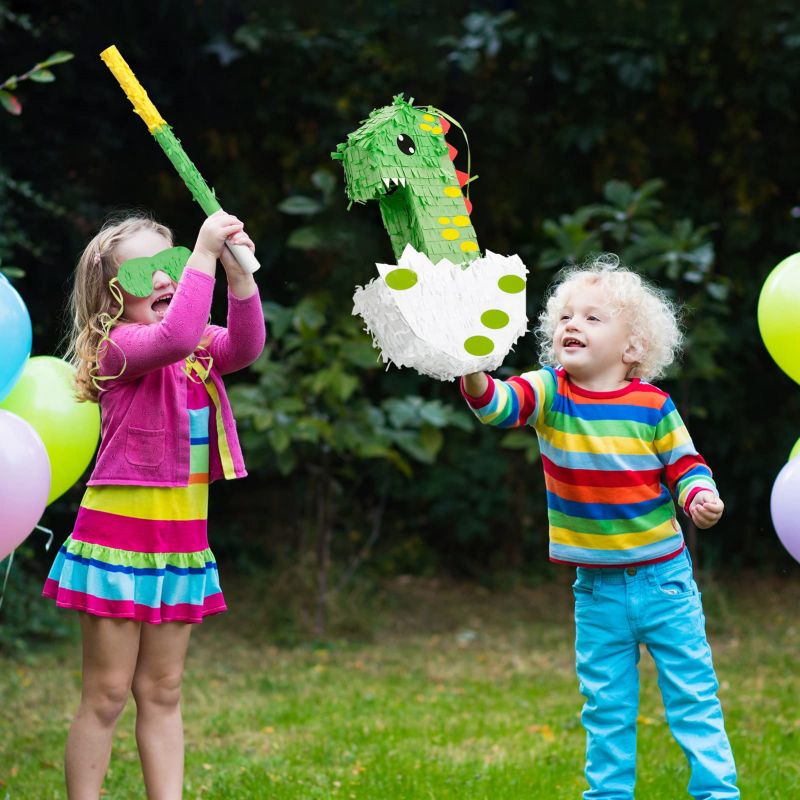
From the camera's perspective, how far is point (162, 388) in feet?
7.61

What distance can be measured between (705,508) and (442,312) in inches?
25.6

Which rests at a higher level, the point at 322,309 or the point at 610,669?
the point at 322,309

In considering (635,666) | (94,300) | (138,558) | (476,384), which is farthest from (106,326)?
(635,666)

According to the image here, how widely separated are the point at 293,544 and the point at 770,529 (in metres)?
2.75

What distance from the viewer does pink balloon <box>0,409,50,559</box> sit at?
6.88 ft

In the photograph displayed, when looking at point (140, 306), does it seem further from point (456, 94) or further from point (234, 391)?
point (456, 94)

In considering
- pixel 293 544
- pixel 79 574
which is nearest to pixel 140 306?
pixel 79 574

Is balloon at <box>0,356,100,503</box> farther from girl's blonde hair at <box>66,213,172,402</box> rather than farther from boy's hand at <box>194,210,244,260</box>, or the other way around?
boy's hand at <box>194,210,244,260</box>

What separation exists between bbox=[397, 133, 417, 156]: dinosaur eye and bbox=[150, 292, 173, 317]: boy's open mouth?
1.87ft

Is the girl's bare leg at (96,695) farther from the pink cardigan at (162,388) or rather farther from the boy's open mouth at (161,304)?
the boy's open mouth at (161,304)

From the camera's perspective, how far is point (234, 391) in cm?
455

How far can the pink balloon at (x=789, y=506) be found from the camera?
2428 millimetres

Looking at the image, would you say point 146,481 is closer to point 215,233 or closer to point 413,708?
point 215,233

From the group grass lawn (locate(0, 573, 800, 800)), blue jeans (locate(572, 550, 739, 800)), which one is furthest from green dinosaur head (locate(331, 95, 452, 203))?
grass lawn (locate(0, 573, 800, 800))
